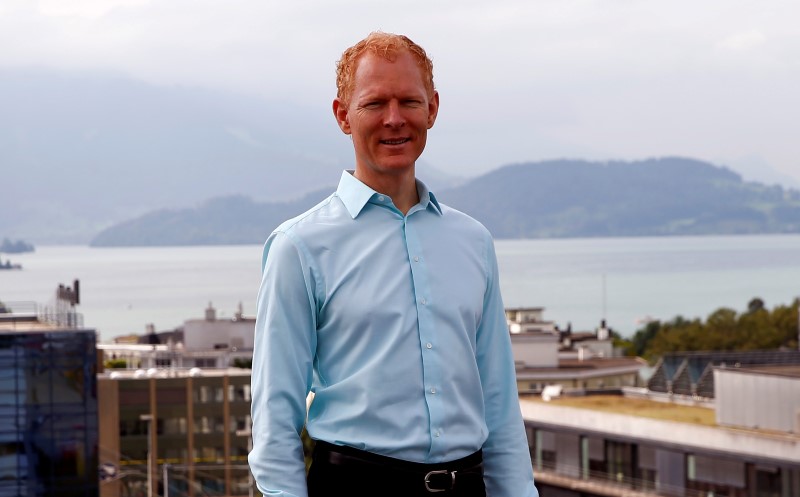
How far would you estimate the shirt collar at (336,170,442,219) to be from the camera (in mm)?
3479

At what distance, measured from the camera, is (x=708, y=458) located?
1499 inches

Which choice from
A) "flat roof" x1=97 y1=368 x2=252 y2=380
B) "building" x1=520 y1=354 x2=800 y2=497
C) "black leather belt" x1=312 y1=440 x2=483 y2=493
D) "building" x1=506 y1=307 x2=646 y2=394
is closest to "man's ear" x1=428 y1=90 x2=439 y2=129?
"black leather belt" x1=312 y1=440 x2=483 y2=493

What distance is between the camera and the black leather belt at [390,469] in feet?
11.0

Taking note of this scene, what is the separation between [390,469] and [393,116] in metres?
0.73

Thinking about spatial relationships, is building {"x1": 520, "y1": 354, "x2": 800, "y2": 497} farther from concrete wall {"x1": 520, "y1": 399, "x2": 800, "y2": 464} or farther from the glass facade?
the glass facade

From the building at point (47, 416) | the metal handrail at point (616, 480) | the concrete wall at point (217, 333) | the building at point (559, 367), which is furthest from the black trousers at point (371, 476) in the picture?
the concrete wall at point (217, 333)

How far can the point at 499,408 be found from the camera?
3.65 m

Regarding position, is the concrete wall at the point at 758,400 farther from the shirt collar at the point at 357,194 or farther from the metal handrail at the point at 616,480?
the shirt collar at the point at 357,194

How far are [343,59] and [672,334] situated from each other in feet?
323

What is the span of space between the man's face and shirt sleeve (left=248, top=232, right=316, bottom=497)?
0.28 metres

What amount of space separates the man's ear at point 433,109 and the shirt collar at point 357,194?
5.6 inches

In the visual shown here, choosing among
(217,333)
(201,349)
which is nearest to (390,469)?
(217,333)

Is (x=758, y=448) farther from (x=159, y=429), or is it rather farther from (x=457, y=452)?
(x=457, y=452)

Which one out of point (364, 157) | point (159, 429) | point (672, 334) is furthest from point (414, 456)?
point (672, 334)
